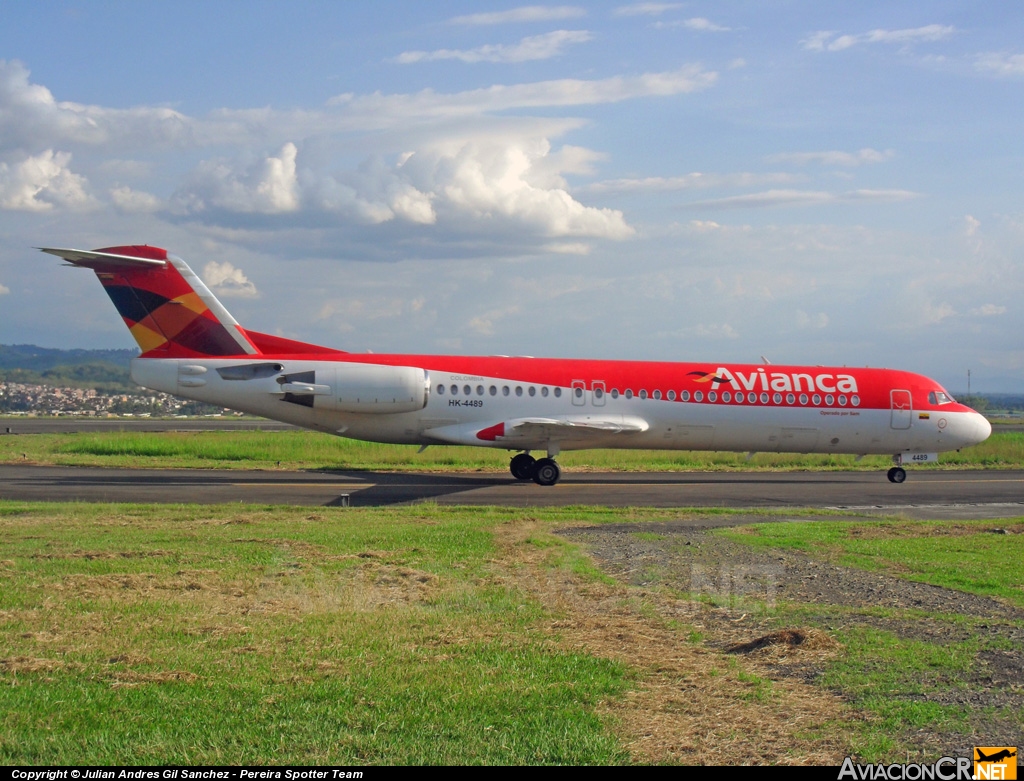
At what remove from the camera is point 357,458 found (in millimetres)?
33219

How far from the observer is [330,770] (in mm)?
5129

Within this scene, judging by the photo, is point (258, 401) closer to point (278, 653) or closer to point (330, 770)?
point (278, 653)

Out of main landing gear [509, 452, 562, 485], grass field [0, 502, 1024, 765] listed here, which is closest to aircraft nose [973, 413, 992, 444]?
main landing gear [509, 452, 562, 485]

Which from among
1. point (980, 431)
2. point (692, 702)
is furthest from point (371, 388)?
point (692, 702)

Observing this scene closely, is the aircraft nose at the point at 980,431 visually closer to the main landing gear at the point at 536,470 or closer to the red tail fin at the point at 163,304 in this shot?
the main landing gear at the point at 536,470

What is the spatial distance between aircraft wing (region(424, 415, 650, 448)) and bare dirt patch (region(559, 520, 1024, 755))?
11.5 meters

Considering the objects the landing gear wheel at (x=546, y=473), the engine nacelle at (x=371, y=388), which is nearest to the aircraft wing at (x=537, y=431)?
the landing gear wheel at (x=546, y=473)

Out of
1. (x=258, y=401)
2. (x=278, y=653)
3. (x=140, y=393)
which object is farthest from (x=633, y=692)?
(x=140, y=393)

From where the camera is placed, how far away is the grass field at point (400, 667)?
18.0 ft

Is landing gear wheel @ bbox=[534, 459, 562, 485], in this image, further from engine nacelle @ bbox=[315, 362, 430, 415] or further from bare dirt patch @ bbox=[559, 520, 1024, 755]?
bare dirt patch @ bbox=[559, 520, 1024, 755]

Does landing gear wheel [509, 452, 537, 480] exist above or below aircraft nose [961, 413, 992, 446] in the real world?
below

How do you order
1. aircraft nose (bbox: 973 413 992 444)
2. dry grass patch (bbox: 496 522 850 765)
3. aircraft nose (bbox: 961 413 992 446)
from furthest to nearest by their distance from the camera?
aircraft nose (bbox: 973 413 992 444) → aircraft nose (bbox: 961 413 992 446) → dry grass patch (bbox: 496 522 850 765)

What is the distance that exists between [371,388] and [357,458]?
8.41m

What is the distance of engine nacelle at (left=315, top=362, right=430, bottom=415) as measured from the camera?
993 inches
